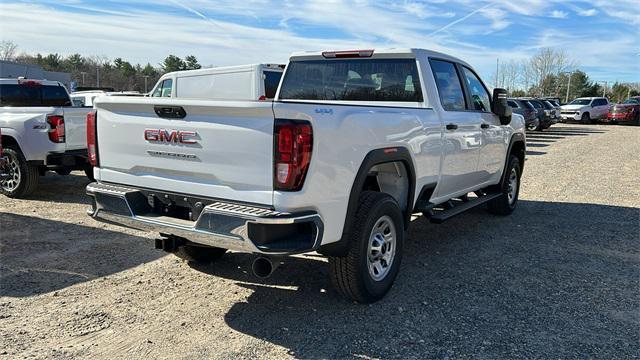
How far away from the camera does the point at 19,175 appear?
7.98 meters

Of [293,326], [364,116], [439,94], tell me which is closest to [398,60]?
[439,94]

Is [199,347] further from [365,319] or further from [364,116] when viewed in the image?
[364,116]

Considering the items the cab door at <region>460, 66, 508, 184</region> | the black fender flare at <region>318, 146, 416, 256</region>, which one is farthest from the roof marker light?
the black fender flare at <region>318, 146, 416, 256</region>

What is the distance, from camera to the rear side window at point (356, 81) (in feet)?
16.6

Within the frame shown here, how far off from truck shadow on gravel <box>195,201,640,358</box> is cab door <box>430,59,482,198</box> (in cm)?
76

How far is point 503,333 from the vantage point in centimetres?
368

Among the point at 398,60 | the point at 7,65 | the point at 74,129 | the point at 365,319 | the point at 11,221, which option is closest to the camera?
the point at 365,319

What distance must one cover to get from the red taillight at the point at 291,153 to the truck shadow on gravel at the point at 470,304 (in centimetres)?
113

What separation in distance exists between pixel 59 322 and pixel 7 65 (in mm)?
39065

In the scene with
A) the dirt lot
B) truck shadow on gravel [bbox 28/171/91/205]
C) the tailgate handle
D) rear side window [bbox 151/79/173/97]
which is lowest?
the dirt lot

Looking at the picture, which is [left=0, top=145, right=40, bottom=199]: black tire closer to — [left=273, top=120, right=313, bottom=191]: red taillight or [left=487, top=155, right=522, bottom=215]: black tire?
[left=273, top=120, right=313, bottom=191]: red taillight

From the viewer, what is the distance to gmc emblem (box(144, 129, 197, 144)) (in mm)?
3557

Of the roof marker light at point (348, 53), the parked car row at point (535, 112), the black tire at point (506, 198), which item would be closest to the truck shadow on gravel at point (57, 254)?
the roof marker light at point (348, 53)

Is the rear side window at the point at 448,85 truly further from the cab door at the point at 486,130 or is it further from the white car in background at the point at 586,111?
the white car in background at the point at 586,111
